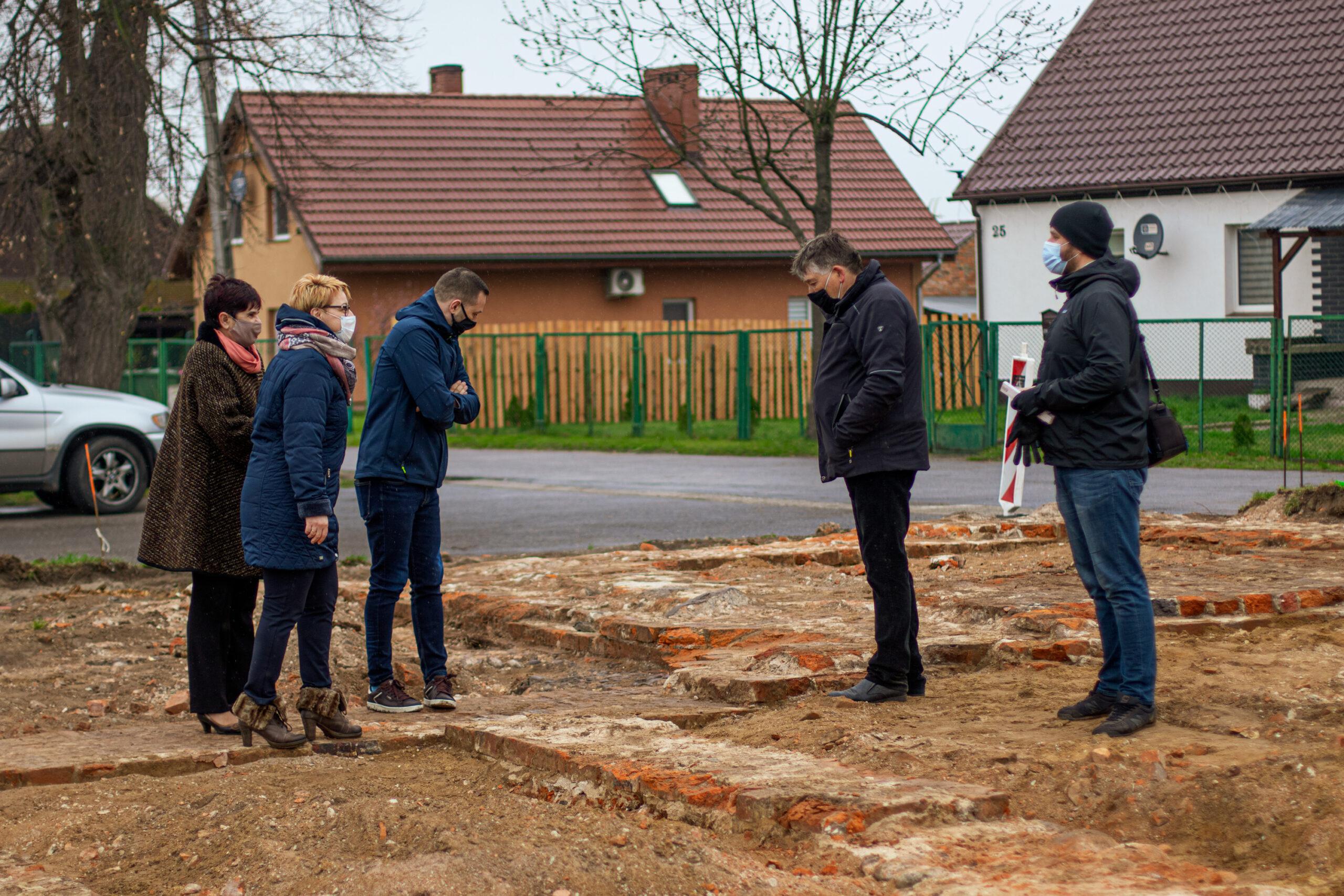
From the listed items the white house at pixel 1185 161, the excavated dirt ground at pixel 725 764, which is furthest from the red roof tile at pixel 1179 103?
the excavated dirt ground at pixel 725 764

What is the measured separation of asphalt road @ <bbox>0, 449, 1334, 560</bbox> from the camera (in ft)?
40.9

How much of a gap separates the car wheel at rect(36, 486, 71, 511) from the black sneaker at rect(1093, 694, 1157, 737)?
12206 millimetres

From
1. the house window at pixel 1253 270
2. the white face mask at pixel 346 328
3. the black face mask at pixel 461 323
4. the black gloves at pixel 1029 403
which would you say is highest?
the house window at pixel 1253 270

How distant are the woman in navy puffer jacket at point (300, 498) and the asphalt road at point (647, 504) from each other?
5968 mm

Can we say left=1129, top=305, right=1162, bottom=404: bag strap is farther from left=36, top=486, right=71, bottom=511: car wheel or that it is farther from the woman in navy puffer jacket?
left=36, top=486, right=71, bottom=511: car wheel

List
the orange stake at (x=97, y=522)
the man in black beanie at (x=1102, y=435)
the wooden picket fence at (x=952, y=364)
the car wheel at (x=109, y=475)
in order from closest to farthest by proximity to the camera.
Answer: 1. the man in black beanie at (x=1102, y=435)
2. the orange stake at (x=97, y=522)
3. the car wheel at (x=109, y=475)
4. the wooden picket fence at (x=952, y=364)

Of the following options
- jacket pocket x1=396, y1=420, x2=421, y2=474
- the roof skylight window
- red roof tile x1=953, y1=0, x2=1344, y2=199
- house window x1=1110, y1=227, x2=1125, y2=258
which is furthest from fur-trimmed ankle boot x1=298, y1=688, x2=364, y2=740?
the roof skylight window

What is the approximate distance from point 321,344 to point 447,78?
34.6 meters

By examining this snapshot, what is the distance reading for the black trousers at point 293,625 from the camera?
18.2 feet

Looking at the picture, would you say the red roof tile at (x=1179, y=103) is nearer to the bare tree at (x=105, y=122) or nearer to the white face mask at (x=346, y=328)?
the bare tree at (x=105, y=122)

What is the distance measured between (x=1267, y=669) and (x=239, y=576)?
12.7 ft

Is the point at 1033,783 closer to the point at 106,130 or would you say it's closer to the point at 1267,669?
the point at 1267,669

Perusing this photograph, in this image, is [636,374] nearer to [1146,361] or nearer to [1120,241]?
[1120,241]

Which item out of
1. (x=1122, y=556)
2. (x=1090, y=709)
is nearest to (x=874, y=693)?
(x=1090, y=709)
